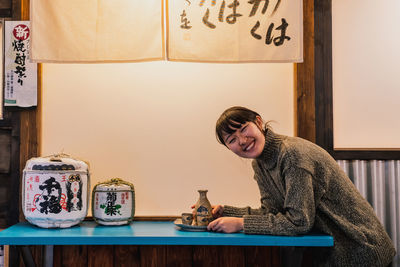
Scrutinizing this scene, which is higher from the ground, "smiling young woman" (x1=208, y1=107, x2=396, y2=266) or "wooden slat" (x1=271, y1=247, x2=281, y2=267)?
"smiling young woman" (x1=208, y1=107, x2=396, y2=266)

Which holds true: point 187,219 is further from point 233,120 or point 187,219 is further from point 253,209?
point 233,120

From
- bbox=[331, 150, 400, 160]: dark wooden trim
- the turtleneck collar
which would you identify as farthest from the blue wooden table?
bbox=[331, 150, 400, 160]: dark wooden trim

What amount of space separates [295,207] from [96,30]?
1.98 metres

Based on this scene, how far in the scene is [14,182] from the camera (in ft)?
11.0

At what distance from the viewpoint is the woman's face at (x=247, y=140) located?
275 cm

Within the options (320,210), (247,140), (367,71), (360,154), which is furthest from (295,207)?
(367,71)

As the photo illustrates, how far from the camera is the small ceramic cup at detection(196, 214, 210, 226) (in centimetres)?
284

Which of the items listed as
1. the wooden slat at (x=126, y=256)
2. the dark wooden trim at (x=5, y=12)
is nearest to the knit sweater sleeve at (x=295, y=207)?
the wooden slat at (x=126, y=256)

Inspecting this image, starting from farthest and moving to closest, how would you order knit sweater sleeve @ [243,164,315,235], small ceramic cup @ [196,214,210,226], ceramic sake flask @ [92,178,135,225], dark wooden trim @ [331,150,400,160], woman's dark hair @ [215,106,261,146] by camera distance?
dark wooden trim @ [331,150,400,160] < ceramic sake flask @ [92,178,135,225] < small ceramic cup @ [196,214,210,226] < woman's dark hair @ [215,106,261,146] < knit sweater sleeve @ [243,164,315,235]

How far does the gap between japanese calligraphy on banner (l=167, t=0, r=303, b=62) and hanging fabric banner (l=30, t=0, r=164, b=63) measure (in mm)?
155

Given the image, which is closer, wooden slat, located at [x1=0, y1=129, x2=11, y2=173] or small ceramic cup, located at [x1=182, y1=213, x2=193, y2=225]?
small ceramic cup, located at [x1=182, y1=213, x2=193, y2=225]

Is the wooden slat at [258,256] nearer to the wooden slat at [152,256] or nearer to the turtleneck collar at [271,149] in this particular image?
the wooden slat at [152,256]

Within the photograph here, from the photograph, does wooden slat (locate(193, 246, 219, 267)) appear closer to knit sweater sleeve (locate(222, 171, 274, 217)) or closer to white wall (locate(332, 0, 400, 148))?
knit sweater sleeve (locate(222, 171, 274, 217))

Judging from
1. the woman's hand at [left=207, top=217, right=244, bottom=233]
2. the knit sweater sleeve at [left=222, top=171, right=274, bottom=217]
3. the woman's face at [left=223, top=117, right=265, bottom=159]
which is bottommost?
the woman's hand at [left=207, top=217, right=244, bottom=233]
